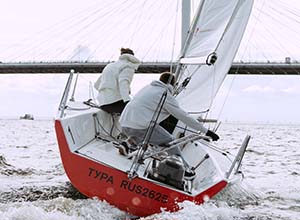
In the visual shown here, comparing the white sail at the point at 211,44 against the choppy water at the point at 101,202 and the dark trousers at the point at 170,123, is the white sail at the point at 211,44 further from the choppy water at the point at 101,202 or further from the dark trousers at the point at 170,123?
the choppy water at the point at 101,202

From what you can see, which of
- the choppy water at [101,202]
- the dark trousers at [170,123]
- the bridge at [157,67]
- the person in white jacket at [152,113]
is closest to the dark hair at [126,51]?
the dark trousers at [170,123]

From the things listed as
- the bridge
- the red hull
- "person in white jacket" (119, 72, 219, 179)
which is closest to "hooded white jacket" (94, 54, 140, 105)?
"person in white jacket" (119, 72, 219, 179)

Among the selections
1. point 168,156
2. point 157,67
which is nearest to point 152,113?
point 168,156

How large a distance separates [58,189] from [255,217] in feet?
6.23

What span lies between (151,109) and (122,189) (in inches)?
26.2

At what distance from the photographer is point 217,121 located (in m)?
5.30

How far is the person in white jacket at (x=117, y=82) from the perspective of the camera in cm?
443

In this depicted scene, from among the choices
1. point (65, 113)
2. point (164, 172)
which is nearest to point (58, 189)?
point (65, 113)

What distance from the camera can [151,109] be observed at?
3.61m

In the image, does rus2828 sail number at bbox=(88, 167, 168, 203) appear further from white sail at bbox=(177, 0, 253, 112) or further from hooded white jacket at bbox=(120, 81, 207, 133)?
white sail at bbox=(177, 0, 253, 112)

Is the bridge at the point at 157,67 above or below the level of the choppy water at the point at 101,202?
above

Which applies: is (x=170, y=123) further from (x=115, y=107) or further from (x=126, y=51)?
(x=126, y=51)

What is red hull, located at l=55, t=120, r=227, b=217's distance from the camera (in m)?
3.20

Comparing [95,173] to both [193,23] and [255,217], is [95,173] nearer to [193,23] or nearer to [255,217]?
[255,217]
